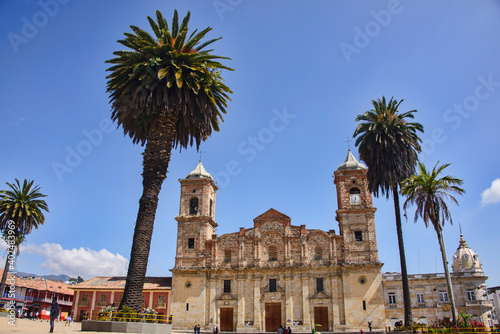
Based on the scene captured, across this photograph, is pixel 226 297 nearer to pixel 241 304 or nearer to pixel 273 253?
pixel 241 304

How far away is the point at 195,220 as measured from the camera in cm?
4800

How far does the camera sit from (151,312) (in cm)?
1989

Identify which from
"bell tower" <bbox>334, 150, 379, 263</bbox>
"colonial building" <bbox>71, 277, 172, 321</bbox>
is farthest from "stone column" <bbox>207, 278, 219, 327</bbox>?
"bell tower" <bbox>334, 150, 379, 263</bbox>

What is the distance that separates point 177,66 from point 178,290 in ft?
102

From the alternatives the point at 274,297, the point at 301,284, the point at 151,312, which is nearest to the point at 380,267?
the point at 301,284

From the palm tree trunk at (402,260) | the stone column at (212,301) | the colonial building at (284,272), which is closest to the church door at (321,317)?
the colonial building at (284,272)

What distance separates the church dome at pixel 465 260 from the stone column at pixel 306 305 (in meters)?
25.8

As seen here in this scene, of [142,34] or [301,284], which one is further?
[301,284]

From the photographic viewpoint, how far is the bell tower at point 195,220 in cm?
4694

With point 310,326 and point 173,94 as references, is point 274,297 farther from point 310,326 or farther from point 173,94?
point 173,94

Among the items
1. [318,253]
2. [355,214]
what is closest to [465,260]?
[355,214]

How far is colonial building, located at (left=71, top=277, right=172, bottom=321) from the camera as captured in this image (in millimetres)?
48500

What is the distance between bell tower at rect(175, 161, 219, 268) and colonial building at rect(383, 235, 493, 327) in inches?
912

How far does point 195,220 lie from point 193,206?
7.05ft
